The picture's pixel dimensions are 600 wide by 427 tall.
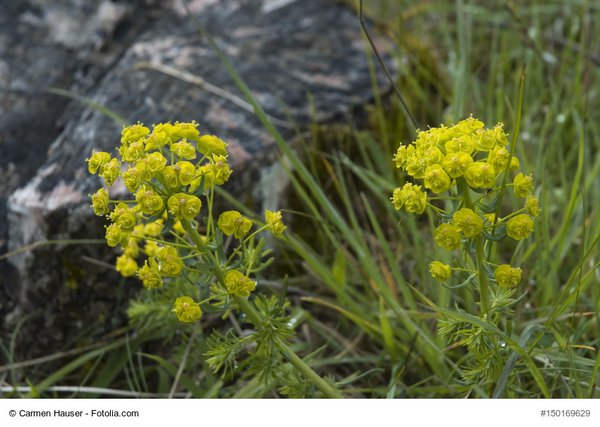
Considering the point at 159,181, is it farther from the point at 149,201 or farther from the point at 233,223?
the point at 233,223

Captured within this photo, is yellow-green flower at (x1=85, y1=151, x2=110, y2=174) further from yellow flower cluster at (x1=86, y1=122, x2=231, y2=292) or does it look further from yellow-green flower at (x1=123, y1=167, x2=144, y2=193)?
yellow-green flower at (x1=123, y1=167, x2=144, y2=193)

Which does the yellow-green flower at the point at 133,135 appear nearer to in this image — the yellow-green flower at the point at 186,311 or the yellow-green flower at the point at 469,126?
the yellow-green flower at the point at 186,311

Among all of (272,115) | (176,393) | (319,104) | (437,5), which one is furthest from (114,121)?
(437,5)

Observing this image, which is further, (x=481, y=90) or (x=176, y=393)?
(x=481, y=90)

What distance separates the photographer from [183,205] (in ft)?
4.69

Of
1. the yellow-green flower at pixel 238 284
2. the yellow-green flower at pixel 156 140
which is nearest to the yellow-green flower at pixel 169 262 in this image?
the yellow-green flower at pixel 238 284

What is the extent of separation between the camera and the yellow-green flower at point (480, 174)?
1.39m

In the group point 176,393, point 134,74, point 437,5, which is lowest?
point 176,393

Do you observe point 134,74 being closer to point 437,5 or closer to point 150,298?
point 150,298

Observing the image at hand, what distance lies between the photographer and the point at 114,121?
8.44 feet

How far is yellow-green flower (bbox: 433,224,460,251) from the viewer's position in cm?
144

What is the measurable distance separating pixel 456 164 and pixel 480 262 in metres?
0.25
